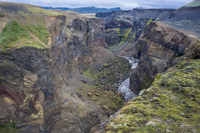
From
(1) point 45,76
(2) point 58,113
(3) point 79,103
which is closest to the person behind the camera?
(1) point 45,76

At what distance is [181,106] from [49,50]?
21.9 metres

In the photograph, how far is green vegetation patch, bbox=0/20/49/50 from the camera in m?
20.8

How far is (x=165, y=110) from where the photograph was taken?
9.73m

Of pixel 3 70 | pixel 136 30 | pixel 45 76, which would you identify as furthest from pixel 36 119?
pixel 136 30

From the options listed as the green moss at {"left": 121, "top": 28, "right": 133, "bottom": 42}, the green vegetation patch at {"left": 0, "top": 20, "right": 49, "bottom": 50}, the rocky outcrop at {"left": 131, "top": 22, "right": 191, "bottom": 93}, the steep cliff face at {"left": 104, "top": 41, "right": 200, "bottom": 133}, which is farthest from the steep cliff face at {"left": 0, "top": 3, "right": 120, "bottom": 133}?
the green moss at {"left": 121, "top": 28, "right": 133, "bottom": 42}

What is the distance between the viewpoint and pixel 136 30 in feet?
338

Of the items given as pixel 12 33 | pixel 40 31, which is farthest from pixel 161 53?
pixel 12 33

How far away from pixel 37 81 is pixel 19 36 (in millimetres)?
8066

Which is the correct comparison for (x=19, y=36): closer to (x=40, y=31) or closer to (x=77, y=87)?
(x=40, y=31)

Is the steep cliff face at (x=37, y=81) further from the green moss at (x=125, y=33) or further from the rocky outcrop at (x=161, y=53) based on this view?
the green moss at (x=125, y=33)

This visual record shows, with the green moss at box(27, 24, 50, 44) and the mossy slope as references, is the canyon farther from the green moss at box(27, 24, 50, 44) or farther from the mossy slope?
the green moss at box(27, 24, 50, 44)

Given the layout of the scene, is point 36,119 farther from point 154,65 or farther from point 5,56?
point 154,65

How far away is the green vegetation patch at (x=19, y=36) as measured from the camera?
20.8 meters

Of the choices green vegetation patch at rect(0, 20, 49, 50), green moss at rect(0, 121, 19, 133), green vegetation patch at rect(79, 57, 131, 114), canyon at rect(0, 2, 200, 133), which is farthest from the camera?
green vegetation patch at rect(79, 57, 131, 114)
